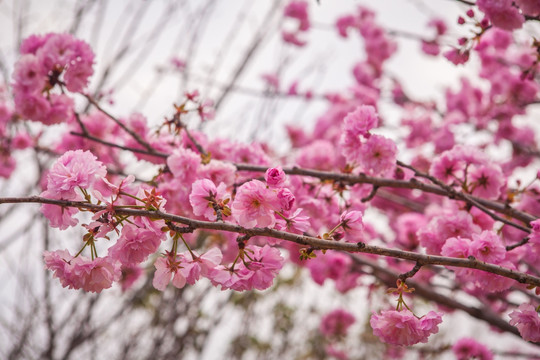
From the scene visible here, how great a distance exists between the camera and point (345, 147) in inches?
69.1

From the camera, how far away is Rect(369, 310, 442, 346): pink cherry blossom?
1.16 metres

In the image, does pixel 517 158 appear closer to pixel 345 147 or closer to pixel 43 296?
pixel 345 147

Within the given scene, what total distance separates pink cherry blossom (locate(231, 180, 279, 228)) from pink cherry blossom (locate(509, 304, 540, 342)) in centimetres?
76

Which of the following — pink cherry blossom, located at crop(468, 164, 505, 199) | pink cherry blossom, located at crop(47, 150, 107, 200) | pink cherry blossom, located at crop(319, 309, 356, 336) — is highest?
pink cherry blossom, located at crop(47, 150, 107, 200)

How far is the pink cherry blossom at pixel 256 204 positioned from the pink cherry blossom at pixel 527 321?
2.50ft

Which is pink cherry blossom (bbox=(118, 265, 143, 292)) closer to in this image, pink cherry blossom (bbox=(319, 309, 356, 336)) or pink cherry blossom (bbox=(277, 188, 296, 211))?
pink cherry blossom (bbox=(319, 309, 356, 336))

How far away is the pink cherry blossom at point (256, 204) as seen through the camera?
1.16 metres

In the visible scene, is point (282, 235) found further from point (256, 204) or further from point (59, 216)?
point (59, 216)

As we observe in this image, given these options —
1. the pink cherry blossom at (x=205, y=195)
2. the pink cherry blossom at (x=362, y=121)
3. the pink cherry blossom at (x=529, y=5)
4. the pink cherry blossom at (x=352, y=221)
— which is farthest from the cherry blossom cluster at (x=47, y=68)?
the pink cherry blossom at (x=529, y=5)

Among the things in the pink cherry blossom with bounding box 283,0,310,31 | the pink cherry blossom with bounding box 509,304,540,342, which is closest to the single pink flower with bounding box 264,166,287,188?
the pink cherry blossom with bounding box 509,304,540,342

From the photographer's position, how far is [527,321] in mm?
1213

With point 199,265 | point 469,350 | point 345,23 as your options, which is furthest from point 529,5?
point 345,23

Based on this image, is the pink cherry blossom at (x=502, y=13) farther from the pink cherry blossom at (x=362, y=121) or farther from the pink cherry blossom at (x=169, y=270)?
the pink cherry blossom at (x=169, y=270)

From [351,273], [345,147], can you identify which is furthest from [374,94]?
[345,147]
